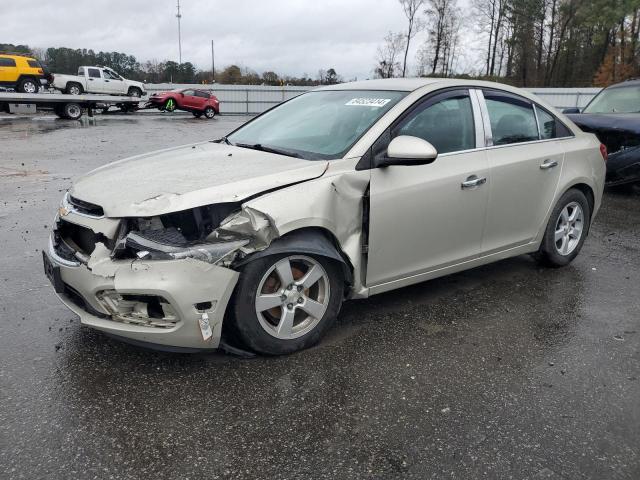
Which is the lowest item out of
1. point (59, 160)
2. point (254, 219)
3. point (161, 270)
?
point (59, 160)

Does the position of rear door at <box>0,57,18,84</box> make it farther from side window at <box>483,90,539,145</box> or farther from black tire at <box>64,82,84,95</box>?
side window at <box>483,90,539,145</box>

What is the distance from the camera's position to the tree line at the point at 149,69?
59100 millimetres

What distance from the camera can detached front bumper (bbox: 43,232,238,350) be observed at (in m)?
2.79

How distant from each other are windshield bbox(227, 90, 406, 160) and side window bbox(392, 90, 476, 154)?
187mm

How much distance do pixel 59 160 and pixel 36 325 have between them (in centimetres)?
887

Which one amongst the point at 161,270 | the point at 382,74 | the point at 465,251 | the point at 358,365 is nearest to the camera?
the point at 161,270

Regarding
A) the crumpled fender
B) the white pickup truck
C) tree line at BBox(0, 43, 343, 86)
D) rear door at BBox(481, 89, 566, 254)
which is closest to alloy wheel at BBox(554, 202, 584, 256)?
rear door at BBox(481, 89, 566, 254)

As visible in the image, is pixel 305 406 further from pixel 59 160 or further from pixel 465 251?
pixel 59 160

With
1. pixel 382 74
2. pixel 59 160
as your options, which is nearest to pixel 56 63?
pixel 382 74

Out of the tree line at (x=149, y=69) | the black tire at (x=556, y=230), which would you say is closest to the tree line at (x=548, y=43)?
the tree line at (x=149, y=69)

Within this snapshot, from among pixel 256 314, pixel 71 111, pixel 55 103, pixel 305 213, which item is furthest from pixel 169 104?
pixel 256 314

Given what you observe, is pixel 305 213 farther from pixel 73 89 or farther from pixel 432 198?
pixel 73 89

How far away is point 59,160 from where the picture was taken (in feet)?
37.5

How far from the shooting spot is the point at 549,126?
4.74 meters
